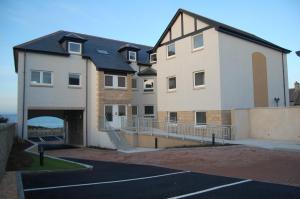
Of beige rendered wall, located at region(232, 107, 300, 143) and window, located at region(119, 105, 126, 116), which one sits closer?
beige rendered wall, located at region(232, 107, 300, 143)

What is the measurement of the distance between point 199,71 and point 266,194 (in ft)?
54.1

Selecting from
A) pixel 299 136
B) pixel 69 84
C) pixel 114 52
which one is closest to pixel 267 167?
pixel 299 136

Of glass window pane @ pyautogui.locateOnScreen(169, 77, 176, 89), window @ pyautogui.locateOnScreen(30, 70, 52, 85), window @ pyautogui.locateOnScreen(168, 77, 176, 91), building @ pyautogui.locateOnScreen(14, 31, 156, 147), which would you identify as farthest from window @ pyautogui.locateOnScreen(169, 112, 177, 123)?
window @ pyautogui.locateOnScreen(30, 70, 52, 85)

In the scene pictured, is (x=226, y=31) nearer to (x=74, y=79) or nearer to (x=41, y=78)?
(x=74, y=79)

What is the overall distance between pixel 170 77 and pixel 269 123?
953cm

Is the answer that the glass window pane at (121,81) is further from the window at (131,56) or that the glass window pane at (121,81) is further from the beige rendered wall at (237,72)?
the beige rendered wall at (237,72)

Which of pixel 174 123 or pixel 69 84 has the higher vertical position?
pixel 69 84

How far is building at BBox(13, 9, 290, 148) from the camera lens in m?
22.5

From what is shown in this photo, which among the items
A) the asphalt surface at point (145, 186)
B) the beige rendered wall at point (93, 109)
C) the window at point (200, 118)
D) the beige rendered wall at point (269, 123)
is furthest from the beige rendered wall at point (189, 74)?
the asphalt surface at point (145, 186)

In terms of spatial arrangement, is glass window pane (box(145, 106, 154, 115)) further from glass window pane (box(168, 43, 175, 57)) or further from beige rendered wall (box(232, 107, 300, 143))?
beige rendered wall (box(232, 107, 300, 143))

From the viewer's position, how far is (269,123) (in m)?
20.6

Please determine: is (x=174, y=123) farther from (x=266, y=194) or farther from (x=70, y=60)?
(x=266, y=194)

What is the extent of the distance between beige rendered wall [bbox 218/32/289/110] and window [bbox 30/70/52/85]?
46.9 ft

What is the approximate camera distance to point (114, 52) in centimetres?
3203
